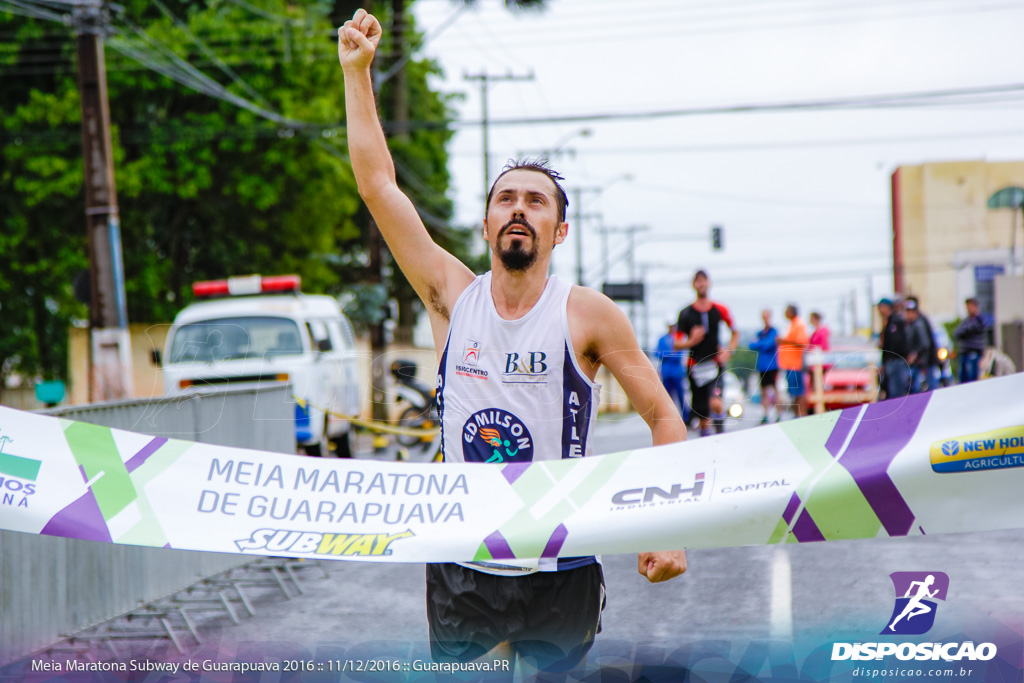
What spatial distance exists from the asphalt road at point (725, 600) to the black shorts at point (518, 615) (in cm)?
89

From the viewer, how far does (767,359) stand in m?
13.8

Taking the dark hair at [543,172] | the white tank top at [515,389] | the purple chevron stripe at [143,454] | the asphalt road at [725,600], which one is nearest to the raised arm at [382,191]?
the white tank top at [515,389]

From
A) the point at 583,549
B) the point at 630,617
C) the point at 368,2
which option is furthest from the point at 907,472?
the point at 368,2

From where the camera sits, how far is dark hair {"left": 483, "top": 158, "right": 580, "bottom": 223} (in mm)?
3135

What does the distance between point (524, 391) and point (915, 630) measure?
1442mm

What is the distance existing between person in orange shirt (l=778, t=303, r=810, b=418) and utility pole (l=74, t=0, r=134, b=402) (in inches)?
334

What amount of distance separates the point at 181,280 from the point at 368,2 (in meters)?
9.98

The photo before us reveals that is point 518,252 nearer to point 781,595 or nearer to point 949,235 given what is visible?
point 781,595

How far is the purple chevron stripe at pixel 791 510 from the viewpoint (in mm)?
2945

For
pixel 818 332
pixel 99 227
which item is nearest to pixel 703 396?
pixel 818 332

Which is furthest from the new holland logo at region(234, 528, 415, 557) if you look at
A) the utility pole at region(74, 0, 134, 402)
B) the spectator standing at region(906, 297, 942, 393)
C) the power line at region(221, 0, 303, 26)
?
the power line at region(221, 0, 303, 26)

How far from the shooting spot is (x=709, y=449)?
123 inches

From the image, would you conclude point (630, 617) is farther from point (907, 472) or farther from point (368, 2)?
point (368, 2)

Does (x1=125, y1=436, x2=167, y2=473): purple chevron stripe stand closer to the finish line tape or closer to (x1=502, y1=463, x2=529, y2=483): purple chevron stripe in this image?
the finish line tape
